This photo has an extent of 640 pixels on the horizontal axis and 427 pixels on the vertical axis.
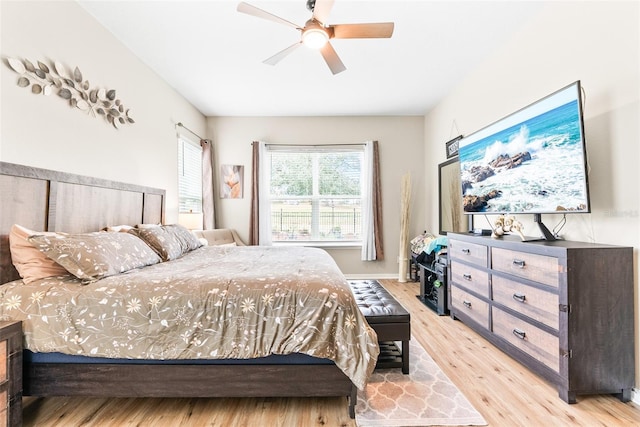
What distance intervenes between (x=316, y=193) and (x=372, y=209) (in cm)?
98

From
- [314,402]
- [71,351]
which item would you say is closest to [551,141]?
[314,402]

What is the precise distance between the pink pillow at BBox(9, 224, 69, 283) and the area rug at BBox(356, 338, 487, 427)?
1959mm

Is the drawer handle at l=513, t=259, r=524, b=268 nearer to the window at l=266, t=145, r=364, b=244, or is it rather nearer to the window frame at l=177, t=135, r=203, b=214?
the window at l=266, t=145, r=364, b=244

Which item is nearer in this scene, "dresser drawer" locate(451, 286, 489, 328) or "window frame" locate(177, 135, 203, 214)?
"dresser drawer" locate(451, 286, 489, 328)

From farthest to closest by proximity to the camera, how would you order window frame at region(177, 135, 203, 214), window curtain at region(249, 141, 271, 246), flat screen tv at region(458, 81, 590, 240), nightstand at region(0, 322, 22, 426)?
1. window curtain at region(249, 141, 271, 246)
2. window frame at region(177, 135, 203, 214)
3. flat screen tv at region(458, 81, 590, 240)
4. nightstand at region(0, 322, 22, 426)

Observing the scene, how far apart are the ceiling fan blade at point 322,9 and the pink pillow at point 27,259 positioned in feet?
7.40

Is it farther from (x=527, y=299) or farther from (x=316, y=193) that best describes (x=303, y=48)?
(x=527, y=299)

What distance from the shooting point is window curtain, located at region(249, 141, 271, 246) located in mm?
4730

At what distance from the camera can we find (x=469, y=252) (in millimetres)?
2682

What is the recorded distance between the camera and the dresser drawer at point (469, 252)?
248cm

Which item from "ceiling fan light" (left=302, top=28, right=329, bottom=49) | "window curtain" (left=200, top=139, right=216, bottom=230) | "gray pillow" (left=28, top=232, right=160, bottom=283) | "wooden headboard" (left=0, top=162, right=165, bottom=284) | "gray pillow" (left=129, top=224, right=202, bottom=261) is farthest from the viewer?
"window curtain" (left=200, top=139, right=216, bottom=230)

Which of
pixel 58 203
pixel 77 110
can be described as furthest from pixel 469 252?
pixel 77 110

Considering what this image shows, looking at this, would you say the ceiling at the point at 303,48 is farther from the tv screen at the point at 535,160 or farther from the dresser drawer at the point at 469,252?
the dresser drawer at the point at 469,252

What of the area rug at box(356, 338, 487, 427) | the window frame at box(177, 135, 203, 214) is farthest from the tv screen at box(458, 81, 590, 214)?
the window frame at box(177, 135, 203, 214)
